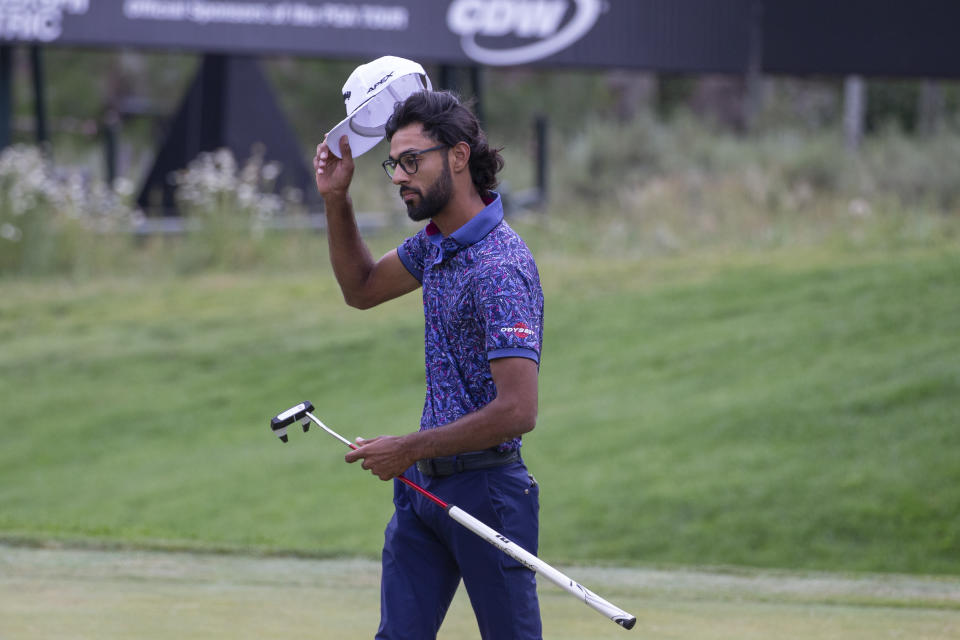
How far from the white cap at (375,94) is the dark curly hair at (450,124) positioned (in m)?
0.09

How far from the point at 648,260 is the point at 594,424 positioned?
509 cm

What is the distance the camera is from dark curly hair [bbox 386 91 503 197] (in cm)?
382

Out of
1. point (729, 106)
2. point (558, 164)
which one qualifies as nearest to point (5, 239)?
point (558, 164)

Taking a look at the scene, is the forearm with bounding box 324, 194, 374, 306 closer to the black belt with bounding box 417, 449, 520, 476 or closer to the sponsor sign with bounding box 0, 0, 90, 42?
the black belt with bounding box 417, 449, 520, 476

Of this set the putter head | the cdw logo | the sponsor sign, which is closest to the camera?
the putter head

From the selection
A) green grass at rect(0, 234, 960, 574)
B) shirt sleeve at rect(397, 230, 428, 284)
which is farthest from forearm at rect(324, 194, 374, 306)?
green grass at rect(0, 234, 960, 574)

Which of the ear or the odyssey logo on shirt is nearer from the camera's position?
the odyssey logo on shirt

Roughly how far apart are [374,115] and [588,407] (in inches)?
377

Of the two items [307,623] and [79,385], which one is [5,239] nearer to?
[79,385]

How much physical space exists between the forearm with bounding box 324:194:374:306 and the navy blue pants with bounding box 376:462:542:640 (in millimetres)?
646

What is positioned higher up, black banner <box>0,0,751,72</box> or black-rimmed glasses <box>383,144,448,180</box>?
black-rimmed glasses <box>383,144,448,180</box>

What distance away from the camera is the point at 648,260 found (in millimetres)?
17656

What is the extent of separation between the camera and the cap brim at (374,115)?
13.2ft

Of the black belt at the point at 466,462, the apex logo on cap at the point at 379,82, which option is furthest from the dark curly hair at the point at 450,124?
the black belt at the point at 466,462
